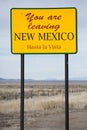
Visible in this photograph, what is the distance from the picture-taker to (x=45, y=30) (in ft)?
32.0

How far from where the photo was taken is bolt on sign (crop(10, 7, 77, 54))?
974 centimetres

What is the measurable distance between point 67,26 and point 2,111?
57.5 feet

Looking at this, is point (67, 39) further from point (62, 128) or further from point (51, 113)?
point (51, 113)

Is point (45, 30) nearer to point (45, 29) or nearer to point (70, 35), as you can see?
point (45, 29)

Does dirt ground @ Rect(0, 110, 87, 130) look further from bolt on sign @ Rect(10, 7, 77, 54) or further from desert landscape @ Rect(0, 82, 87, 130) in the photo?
bolt on sign @ Rect(10, 7, 77, 54)

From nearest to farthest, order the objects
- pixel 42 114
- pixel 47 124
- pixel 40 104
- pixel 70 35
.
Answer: pixel 70 35 → pixel 47 124 → pixel 42 114 → pixel 40 104

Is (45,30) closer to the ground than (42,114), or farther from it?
farther from it

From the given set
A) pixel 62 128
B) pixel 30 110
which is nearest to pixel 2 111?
pixel 30 110

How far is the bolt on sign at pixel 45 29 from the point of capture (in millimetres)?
9742

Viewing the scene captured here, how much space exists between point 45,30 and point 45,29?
0.02 metres

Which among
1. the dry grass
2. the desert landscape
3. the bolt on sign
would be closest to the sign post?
the bolt on sign

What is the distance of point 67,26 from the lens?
975 cm

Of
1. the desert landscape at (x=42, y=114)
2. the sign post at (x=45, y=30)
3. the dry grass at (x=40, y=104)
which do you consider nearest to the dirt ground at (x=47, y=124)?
the desert landscape at (x=42, y=114)

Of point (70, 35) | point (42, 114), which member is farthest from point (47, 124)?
point (70, 35)
